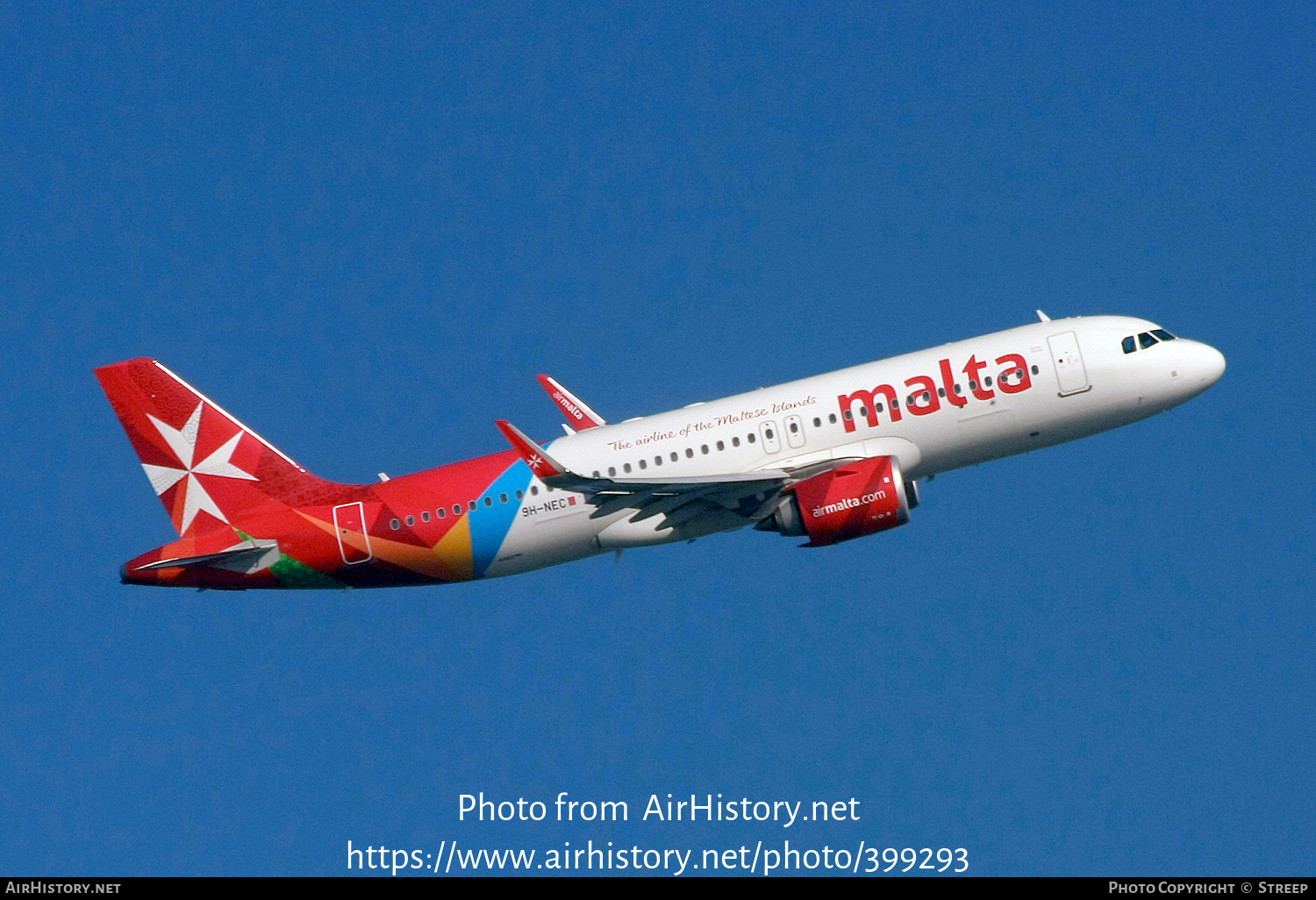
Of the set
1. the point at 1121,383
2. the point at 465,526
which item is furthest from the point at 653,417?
the point at 1121,383

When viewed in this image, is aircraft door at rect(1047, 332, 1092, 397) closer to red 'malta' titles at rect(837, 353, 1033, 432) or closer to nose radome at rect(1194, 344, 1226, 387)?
red 'malta' titles at rect(837, 353, 1033, 432)

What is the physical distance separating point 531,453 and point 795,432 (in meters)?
10.2

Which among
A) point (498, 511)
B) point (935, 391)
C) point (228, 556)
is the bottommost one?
point (228, 556)

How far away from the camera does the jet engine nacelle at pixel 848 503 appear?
49.4 meters

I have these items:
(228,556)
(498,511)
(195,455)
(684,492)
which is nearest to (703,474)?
(684,492)

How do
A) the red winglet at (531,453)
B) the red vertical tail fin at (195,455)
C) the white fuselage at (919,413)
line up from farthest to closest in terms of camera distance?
1. the red vertical tail fin at (195,455)
2. the white fuselage at (919,413)
3. the red winglet at (531,453)

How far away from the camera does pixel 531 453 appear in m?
45.6

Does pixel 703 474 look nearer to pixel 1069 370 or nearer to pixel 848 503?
pixel 848 503

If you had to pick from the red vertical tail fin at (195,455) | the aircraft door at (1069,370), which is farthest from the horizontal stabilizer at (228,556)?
the aircraft door at (1069,370)

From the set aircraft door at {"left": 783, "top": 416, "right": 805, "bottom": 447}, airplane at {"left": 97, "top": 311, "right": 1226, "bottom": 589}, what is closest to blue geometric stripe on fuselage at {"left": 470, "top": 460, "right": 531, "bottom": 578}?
airplane at {"left": 97, "top": 311, "right": 1226, "bottom": 589}

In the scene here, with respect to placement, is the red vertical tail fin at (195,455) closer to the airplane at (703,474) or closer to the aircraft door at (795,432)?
the airplane at (703,474)

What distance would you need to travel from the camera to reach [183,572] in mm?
53656

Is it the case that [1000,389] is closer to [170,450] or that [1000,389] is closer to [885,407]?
[885,407]

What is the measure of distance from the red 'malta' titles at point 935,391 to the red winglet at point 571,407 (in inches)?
432
